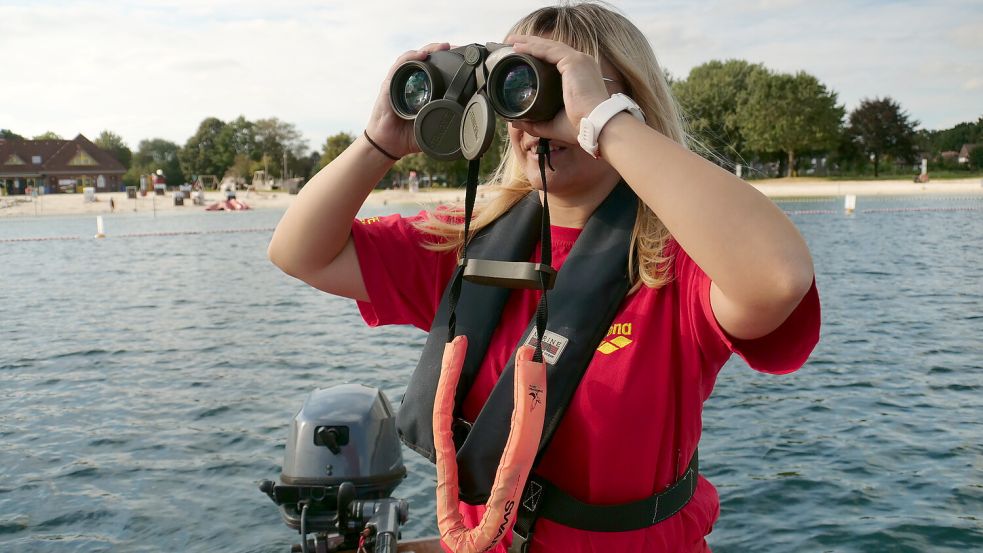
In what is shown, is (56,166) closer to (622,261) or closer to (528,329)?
(528,329)

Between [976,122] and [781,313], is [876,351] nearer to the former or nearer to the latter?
[781,313]

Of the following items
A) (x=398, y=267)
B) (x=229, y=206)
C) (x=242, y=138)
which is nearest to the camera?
(x=398, y=267)

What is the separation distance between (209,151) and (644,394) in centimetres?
10431

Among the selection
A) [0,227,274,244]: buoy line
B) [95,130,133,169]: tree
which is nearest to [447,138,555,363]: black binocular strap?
[0,227,274,244]: buoy line

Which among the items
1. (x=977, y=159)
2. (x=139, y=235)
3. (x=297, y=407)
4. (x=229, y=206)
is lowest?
(x=297, y=407)

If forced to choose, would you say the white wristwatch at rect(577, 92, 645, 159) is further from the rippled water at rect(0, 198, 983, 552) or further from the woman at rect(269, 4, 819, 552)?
the rippled water at rect(0, 198, 983, 552)

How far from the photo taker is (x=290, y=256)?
2.10 meters

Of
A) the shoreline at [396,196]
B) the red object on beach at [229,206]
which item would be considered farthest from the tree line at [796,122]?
the red object on beach at [229,206]

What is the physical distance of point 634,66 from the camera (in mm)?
1934

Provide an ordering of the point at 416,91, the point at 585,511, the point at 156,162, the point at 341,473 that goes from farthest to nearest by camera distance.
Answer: the point at 156,162
the point at 341,473
the point at 416,91
the point at 585,511

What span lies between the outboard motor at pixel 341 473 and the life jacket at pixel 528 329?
1.05 m

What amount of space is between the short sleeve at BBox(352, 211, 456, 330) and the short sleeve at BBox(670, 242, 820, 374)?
2.20 ft

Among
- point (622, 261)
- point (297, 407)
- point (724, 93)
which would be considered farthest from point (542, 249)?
point (724, 93)

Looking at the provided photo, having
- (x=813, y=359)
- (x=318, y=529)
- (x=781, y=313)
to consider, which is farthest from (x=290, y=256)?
(x=813, y=359)
